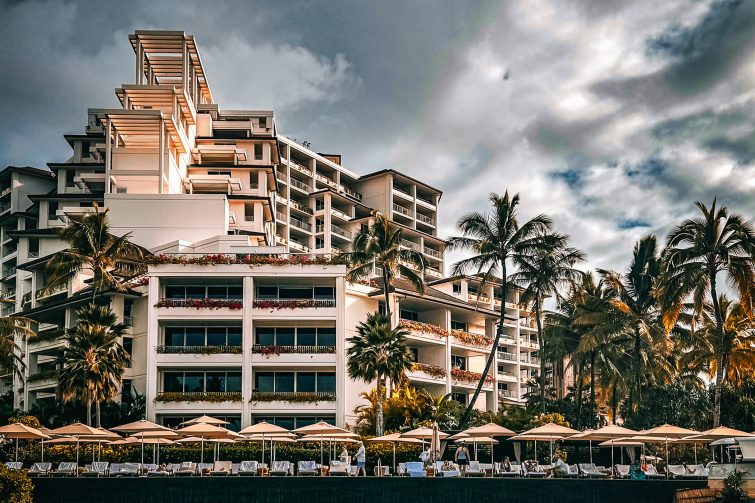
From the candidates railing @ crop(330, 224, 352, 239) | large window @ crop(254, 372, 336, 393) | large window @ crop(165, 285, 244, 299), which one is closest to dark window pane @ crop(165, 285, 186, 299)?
large window @ crop(165, 285, 244, 299)

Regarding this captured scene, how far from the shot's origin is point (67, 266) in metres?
56.7

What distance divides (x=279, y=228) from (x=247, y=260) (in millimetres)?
46371

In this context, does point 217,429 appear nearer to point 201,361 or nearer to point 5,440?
point 5,440

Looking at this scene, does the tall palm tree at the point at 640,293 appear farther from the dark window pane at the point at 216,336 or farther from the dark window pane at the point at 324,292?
the dark window pane at the point at 216,336

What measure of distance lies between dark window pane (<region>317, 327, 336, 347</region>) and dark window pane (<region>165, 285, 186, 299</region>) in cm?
895

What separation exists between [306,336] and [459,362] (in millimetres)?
16283

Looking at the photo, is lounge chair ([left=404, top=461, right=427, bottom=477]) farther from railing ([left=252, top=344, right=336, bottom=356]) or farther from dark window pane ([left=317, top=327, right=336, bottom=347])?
dark window pane ([left=317, top=327, right=336, bottom=347])

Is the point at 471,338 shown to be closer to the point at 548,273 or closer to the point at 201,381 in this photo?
the point at 548,273

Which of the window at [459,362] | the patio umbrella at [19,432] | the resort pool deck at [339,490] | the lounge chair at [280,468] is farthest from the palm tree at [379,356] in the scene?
the window at [459,362]

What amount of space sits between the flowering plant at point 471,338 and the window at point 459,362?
7.11ft

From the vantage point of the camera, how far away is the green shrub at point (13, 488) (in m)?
29.0

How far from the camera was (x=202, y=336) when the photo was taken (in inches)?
2383

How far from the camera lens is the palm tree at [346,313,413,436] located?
52844mm

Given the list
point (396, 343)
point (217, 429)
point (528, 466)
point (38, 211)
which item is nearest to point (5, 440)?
point (217, 429)
